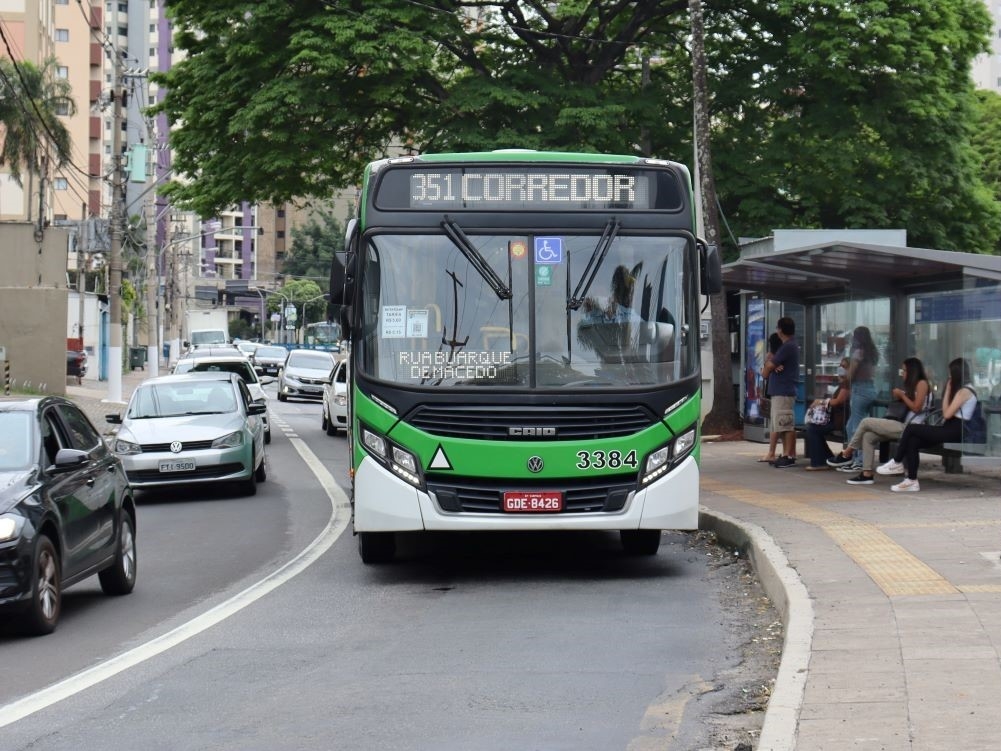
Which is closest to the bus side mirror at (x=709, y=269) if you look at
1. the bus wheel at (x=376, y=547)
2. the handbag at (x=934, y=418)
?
the bus wheel at (x=376, y=547)

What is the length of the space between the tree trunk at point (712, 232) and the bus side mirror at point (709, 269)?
13398 millimetres

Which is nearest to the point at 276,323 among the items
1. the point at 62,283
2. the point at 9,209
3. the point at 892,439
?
the point at 9,209

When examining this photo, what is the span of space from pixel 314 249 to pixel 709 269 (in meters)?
149

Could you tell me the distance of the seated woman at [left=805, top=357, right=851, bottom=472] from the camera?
18.8 m

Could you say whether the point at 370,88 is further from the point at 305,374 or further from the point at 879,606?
the point at 879,606

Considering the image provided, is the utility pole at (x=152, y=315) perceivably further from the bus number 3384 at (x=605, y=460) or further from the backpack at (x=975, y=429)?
the bus number 3384 at (x=605, y=460)

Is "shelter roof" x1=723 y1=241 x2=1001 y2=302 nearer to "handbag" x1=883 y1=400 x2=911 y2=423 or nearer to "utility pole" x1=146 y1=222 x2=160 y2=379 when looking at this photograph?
"handbag" x1=883 y1=400 x2=911 y2=423

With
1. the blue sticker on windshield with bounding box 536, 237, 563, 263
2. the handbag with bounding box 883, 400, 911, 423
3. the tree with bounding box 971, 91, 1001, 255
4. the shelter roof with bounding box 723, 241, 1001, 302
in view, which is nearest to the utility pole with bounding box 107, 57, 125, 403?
the shelter roof with bounding box 723, 241, 1001, 302

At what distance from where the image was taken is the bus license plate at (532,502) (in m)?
11.2

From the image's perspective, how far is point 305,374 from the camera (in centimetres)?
4791

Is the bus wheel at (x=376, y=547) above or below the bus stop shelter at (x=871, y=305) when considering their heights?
below

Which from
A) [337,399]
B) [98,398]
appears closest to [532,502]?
[337,399]

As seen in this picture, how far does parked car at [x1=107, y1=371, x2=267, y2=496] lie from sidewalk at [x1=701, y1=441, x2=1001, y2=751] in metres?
6.27

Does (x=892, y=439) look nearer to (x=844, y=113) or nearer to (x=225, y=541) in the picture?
(x=225, y=541)
